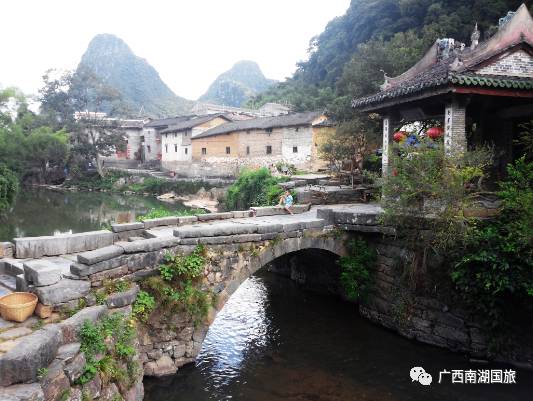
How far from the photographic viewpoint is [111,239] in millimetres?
9711

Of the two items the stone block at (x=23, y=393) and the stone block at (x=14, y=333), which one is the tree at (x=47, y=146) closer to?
the stone block at (x=14, y=333)

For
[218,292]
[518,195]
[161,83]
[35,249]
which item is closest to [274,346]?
[218,292]

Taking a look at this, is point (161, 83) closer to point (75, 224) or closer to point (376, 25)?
point (376, 25)

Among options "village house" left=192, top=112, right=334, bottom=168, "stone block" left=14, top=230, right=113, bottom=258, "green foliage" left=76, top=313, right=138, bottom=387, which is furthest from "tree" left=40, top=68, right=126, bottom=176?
"green foliage" left=76, top=313, right=138, bottom=387

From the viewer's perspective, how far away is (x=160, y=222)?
11.0 meters

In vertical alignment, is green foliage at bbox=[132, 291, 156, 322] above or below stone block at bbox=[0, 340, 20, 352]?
below

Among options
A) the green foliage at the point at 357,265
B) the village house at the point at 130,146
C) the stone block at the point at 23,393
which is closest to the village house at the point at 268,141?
the village house at the point at 130,146

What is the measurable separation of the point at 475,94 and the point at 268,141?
25.2 metres

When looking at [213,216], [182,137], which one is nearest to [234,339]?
[213,216]

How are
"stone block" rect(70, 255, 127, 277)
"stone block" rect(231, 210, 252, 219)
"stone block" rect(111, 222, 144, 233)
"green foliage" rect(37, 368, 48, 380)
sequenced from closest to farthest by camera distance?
"green foliage" rect(37, 368, 48, 380) < "stone block" rect(70, 255, 127, 277) < "stone block" rect(111, 222, 144, 233) < "stone block" rect(231, 210, 252, 219)

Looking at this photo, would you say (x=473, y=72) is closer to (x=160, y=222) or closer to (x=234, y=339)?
(x=160, y=222)

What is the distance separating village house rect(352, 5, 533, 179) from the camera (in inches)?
438

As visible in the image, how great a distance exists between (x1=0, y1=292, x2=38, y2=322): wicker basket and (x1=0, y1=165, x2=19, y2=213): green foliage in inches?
627

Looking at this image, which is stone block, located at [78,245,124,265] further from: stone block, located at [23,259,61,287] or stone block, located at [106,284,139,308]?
stone block, located at [106,284,139,308]
